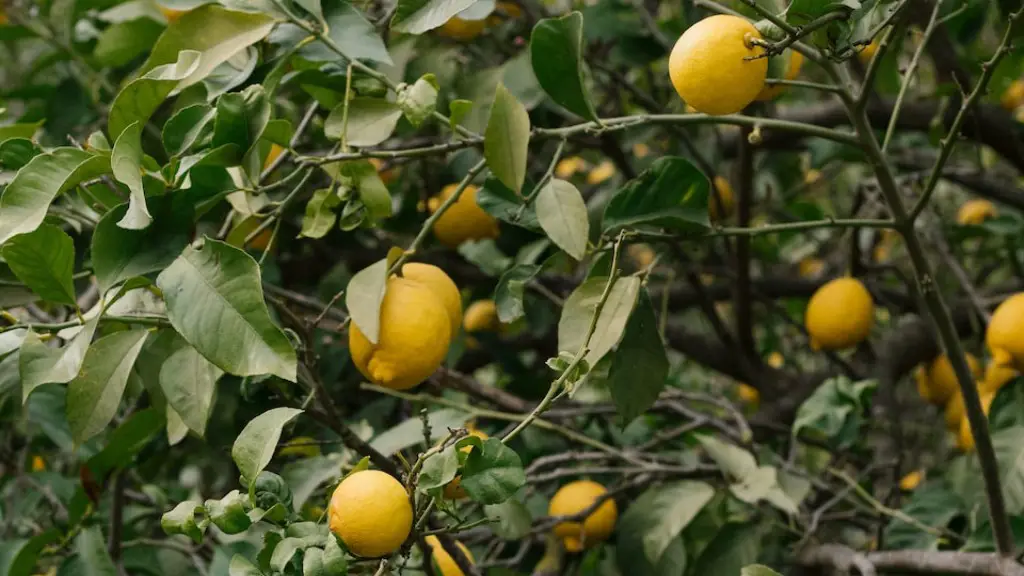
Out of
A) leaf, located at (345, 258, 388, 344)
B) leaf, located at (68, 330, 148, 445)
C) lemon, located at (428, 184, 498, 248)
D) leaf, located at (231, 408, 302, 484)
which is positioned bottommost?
lemon, located at (428, 184, 498, 248)

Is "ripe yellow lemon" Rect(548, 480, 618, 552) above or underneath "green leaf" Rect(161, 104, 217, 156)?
underneath

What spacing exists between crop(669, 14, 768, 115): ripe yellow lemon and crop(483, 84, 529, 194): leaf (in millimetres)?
121

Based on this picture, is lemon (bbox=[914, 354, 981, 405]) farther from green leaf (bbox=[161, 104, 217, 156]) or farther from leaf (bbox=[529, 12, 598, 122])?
green leaf (bbox=[161, 104, 217, 156])

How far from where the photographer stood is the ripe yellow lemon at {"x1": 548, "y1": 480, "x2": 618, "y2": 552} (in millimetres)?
1119

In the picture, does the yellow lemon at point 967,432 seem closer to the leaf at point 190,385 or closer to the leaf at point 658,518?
the leaf at point 658,518

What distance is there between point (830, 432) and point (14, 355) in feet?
2.86

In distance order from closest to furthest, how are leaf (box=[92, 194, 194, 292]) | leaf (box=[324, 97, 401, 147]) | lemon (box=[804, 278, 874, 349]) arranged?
leaf (box=[92, 194, 194, 292]) < leaf (box=[324, 97, 401, 147]) < lemon (box=[804, 278, 874, 349])

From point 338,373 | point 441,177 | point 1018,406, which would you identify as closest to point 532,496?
point 338,373

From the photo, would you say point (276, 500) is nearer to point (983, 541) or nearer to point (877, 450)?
point (983, 541)

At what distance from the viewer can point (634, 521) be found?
3.56ft

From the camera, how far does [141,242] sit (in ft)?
2.46

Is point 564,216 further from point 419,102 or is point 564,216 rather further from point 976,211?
point 976,211

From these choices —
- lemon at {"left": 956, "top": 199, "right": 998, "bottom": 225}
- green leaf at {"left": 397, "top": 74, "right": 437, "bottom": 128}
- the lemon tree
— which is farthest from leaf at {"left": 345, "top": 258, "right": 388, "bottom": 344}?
lemon at {"left": 956, "top": 199, "right": 998, "bottom": 225}

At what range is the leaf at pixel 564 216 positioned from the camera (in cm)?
77
